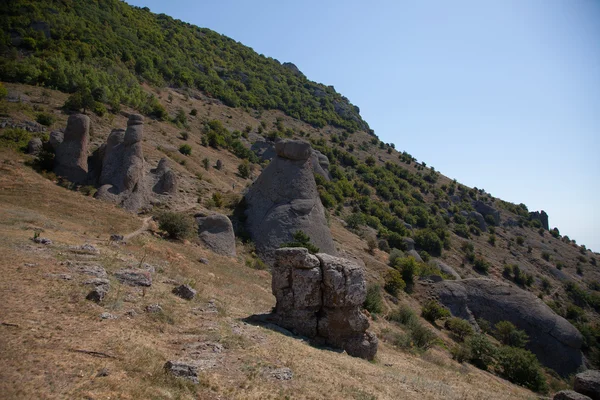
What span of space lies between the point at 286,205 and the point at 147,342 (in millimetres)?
19409

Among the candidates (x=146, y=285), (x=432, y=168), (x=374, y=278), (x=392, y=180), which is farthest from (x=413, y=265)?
(x=432, y=168)

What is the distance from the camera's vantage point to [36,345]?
7082 mm

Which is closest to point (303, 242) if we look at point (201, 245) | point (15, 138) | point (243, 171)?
point (201, 245)

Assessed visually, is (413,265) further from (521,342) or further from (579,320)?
(579,320)

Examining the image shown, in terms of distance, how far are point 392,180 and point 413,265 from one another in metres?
36.9

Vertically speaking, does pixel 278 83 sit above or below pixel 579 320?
above

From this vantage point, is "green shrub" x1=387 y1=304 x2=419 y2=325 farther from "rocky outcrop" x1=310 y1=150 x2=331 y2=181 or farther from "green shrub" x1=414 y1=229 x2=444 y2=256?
"rocky outcrop" x1=310 y1=150 x2=331 y2=181

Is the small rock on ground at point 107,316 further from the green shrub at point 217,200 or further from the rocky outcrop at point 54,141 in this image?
the rocky outcrop at point 54,141

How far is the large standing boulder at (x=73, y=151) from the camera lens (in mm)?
23359

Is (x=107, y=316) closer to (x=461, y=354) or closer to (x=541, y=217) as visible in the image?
(x=461, y=354)

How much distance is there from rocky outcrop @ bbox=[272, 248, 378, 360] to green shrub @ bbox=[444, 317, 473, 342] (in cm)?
1562

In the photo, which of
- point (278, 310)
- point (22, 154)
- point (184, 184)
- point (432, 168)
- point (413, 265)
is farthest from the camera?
point (432, 168)

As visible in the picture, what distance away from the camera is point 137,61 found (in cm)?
5597

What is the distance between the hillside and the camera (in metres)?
8.20
